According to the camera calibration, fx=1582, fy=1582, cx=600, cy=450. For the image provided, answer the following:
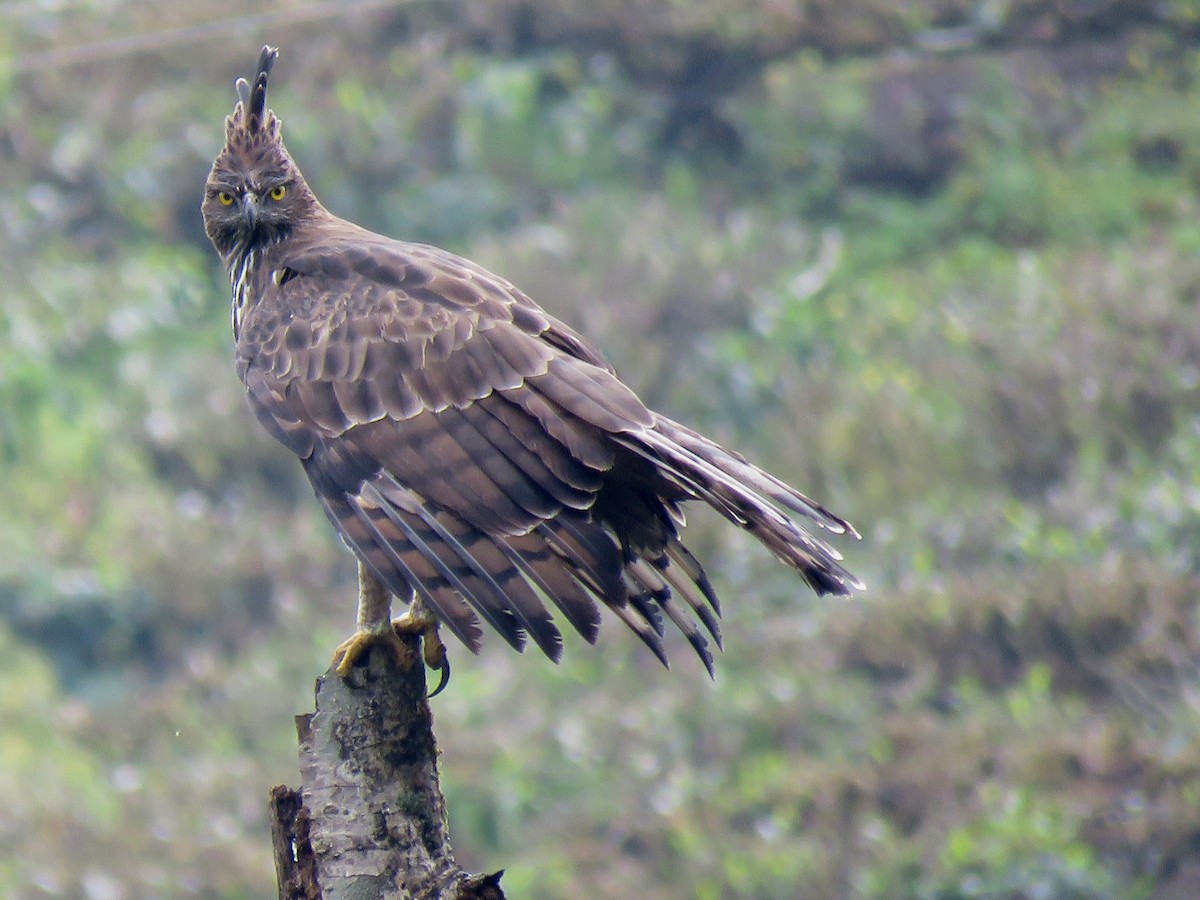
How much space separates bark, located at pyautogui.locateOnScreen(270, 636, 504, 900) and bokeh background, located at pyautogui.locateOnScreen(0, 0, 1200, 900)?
4718 mm

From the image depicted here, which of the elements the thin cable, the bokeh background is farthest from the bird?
the thin cable

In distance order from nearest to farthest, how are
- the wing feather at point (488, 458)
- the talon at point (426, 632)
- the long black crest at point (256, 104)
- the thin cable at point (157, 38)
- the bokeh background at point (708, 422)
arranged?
the wing feather at point (488, 458)
the talon at point (426, 632)
the long black crest at point (256, 104)
the bokeh background at point (708, 422)
the thin cable at point (157, 38)

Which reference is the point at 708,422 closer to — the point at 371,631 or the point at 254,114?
the point at 254,114

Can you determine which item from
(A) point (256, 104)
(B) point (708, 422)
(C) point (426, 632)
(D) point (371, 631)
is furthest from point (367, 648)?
Answer: (B) point (708, 422)

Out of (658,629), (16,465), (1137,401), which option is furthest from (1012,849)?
(16,465)

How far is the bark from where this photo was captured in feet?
10.6

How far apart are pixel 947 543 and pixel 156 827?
473cm

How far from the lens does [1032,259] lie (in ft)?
34.9

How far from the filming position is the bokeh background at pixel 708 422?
8086 mm

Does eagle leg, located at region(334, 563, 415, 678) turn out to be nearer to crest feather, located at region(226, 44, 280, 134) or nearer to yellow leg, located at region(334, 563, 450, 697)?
yellow leg, located at region(334, 563, 450, 697)

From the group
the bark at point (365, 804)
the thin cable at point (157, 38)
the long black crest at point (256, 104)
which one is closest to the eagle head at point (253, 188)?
the long black crest at point (256, 104)

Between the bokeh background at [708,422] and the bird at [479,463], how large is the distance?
3.97 metres

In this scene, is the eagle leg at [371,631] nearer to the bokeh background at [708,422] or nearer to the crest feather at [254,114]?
the crest feather at [254,114]

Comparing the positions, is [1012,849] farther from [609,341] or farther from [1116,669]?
[609,341]
